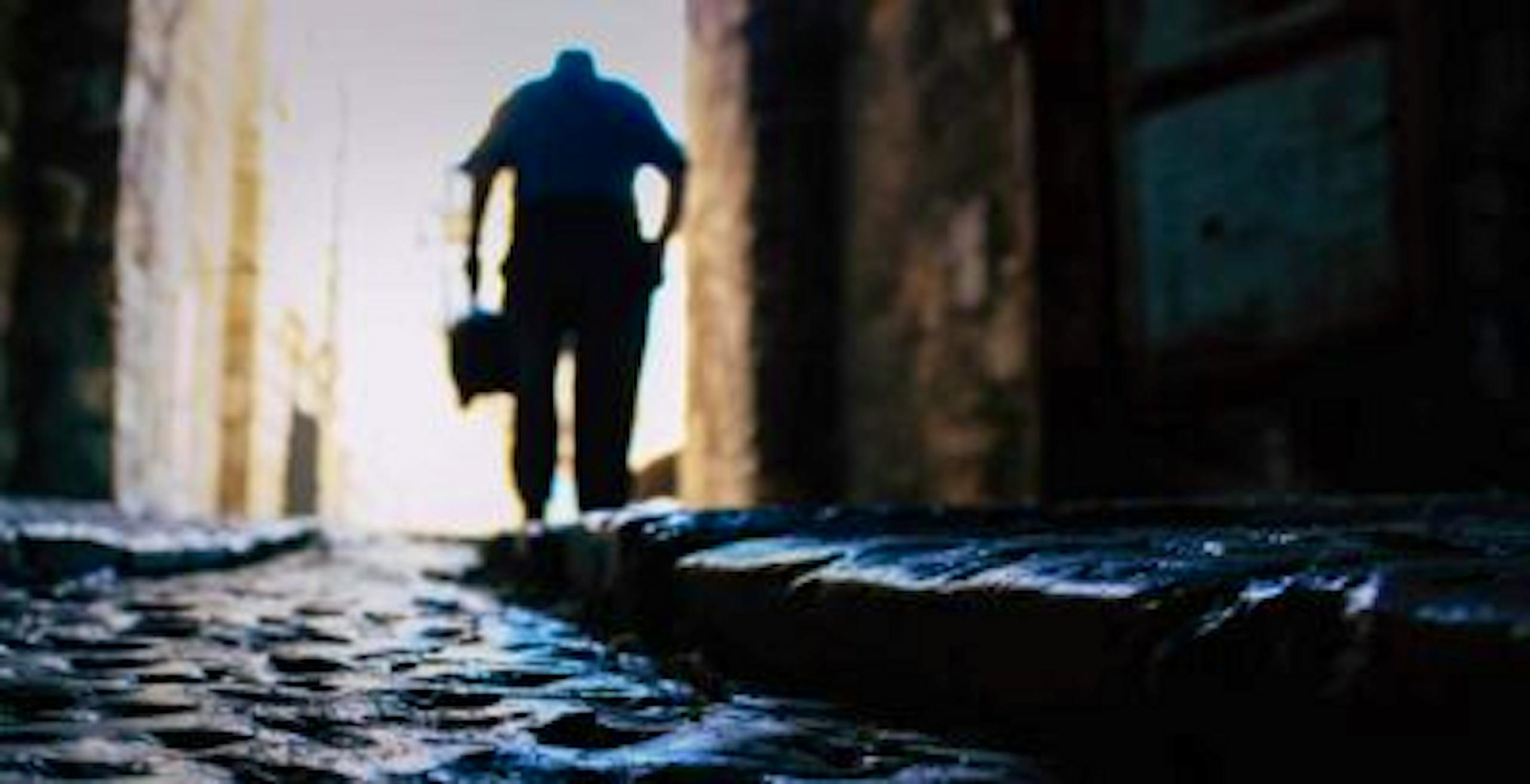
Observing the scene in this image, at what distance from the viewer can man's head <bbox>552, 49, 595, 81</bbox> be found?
14.2 feet

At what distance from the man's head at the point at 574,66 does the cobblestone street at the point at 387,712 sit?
7.34 feet

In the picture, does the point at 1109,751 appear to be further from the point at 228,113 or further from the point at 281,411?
the point at 281,411

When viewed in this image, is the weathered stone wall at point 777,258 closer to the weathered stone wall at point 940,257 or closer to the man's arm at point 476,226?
the weathered stone wall at point 940,257

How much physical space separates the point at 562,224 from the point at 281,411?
9235mm

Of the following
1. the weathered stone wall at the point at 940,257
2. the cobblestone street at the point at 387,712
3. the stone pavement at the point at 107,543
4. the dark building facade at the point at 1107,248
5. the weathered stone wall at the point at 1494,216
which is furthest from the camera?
the weathered stone wall at the point at 940,257

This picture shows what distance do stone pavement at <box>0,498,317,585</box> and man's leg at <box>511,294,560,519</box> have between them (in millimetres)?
762

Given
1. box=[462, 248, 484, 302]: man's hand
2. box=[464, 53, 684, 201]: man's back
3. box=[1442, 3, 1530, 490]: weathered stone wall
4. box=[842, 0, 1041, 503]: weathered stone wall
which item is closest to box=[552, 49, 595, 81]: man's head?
box=[464, 53, 684, 201]: man's back

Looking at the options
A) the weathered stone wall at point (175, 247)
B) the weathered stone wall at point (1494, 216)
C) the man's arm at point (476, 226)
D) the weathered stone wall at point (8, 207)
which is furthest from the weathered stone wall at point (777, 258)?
the weathered stone wall at point (1494, 216)

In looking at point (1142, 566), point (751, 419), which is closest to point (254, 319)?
point (751, 419)

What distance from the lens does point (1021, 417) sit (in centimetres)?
514

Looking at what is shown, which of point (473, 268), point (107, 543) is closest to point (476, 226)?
point (473, 268)

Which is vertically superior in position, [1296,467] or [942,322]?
[942,322]

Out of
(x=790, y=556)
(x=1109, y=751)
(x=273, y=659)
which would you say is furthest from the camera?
(x=273, y=659)

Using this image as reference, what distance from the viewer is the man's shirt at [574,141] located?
4262 millimetres
